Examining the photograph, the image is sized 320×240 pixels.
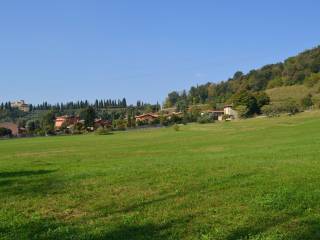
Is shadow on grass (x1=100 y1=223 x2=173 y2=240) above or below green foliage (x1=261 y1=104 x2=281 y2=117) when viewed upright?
below

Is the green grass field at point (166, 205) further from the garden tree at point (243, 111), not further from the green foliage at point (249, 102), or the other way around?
the green foliage at point (249, 102)

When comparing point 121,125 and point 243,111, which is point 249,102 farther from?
point 121,125

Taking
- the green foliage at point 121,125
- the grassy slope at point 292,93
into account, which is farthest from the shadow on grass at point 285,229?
the grassy slope at point 292,93

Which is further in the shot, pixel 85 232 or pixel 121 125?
pixel 121 125

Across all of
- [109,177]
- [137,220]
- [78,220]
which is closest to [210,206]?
[137,220]

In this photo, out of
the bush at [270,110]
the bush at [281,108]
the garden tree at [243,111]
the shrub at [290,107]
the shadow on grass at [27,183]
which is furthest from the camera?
the garden tree at [243,111]

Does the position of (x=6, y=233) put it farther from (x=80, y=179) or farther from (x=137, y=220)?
(x=80, y=179)

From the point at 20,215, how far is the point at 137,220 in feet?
9.17

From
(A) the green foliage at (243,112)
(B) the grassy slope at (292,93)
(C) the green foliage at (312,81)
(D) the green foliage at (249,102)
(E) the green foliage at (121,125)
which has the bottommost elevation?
(E) the green foliage at (121,125)

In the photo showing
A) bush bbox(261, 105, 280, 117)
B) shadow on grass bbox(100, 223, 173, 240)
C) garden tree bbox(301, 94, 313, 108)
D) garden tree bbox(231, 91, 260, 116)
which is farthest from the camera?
garden tree bbox(231, 91, 260, 116)

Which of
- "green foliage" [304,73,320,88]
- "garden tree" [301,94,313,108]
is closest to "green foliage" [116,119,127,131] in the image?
"garden tree" [301,94,313,108]

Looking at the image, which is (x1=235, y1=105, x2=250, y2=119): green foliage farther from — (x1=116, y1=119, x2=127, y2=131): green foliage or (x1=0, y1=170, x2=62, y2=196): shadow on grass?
(x1=0, y1=170, x2=62, y2=196): shadow on grass

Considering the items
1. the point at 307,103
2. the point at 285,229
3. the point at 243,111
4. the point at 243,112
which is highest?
the point at 307,103

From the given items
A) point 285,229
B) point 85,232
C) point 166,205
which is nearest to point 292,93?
point 166,205
